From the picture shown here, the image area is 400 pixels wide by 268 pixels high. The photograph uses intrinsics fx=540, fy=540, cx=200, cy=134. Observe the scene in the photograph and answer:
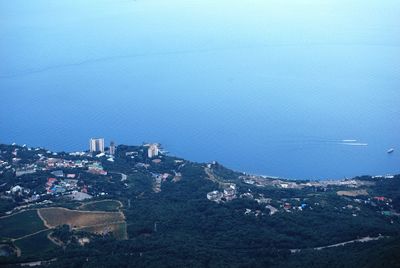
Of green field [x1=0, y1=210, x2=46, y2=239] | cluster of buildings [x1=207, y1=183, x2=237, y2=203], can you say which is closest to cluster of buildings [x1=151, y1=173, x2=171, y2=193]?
cluster of buildings [x1=207, y1=183, x2=237, y2=203]

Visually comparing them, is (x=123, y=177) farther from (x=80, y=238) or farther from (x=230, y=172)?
(x=80, y=238)

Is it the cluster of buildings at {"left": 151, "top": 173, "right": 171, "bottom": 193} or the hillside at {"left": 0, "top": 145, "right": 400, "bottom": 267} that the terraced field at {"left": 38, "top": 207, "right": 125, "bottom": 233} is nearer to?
the hillside at {"left": 0, "top": 145, "right": 400, "bottom": 267}

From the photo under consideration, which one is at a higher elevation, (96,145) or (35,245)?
(96,145)

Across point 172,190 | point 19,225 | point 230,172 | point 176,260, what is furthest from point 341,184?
point 19,225

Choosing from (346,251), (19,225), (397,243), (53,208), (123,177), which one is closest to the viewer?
(397,243)

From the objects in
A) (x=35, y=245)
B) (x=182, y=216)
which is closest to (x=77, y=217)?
(x=35, y=245)

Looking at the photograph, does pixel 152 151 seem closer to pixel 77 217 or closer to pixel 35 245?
pixel 77 217

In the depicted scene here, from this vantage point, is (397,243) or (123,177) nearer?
(397,243)
